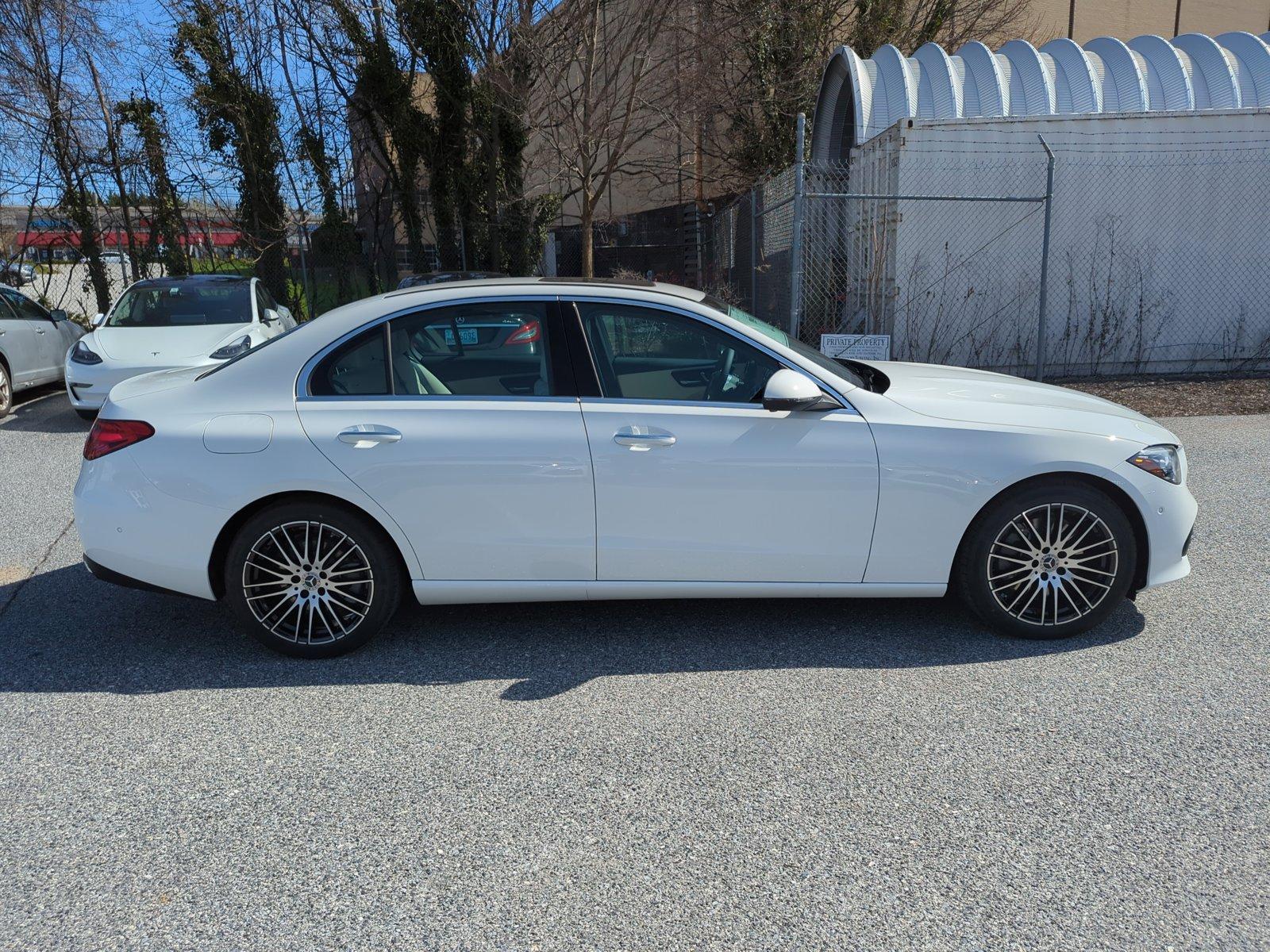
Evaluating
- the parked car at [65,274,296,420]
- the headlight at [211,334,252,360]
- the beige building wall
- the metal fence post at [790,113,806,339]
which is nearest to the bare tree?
the parked car at [65,274,296,420]

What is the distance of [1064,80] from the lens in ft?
40.8

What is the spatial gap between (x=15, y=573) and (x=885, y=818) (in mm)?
5040

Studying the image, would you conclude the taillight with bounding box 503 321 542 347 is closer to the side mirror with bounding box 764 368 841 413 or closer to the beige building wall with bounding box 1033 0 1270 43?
the side mirror with bounding box 764 368 841 413

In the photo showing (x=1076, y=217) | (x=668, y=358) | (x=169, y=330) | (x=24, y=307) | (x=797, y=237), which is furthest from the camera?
(x=24, y=307)

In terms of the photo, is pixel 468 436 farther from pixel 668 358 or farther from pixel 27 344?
pixel 27 344

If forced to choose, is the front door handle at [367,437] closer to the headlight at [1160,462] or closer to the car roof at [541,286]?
the car roof at [541,286]

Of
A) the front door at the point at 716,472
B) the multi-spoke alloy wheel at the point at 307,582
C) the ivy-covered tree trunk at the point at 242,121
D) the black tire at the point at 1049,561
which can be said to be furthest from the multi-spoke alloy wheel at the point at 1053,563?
the ivy-covered tree trunk at the point at 242,121

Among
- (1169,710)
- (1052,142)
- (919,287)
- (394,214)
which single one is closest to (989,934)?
(1169,710)

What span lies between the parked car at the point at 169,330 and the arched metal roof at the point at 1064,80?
26.1 ft

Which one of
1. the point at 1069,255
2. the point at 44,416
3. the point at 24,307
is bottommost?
the point at 44,416

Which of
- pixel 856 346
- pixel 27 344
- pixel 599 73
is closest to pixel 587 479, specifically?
pixel 856 346

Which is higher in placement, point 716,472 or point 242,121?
point 242,121

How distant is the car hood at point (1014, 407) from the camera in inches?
166

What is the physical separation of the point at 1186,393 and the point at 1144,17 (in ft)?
93.9
